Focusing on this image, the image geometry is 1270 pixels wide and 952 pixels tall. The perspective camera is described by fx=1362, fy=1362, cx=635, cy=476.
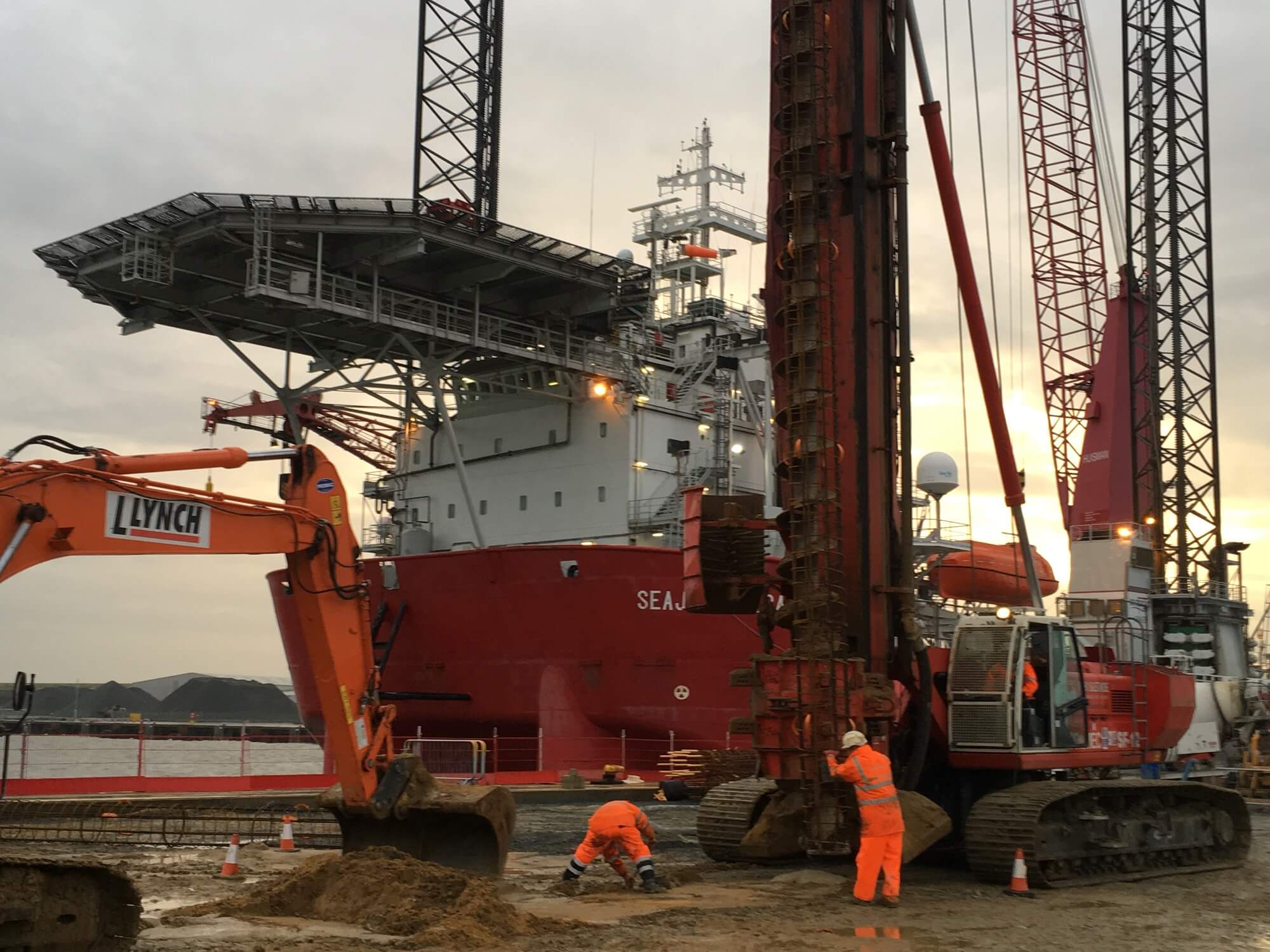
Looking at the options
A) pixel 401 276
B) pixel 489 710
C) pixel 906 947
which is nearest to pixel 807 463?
pixel 906 947

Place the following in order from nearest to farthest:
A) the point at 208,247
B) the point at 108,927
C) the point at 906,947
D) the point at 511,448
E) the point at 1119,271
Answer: the point at 108,927
the point at 906,947
the point at 208,247
the point at 511,448
the point at 1119,271

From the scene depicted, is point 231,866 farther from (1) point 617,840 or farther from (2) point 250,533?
(2) point 250,533

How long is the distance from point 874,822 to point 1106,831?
141 inches

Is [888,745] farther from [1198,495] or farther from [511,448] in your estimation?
[1198,495]

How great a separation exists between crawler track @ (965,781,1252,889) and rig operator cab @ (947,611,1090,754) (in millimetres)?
526

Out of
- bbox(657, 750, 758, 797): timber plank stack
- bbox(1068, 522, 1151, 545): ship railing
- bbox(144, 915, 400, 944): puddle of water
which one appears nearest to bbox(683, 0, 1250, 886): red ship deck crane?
bbox(144, 915, 400, 944): puddle of water

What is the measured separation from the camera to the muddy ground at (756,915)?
9.62m

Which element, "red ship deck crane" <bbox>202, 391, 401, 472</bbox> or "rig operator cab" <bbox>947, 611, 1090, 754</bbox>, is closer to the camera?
"rig operator cab" <bbox>947, 611, 1090, 754</bbox>

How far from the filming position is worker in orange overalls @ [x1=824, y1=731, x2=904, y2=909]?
37.4 ft

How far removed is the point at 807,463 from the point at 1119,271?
3561 centimetres

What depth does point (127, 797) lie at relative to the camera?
1877 centimetres

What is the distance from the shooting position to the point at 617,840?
11859mm

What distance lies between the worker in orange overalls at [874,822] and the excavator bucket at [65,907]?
5.77 metres

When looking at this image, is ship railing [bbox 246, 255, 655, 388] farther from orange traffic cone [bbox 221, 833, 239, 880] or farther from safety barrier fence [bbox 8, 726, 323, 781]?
safety barrier fence [bbox 8, 726, 323, 781]
